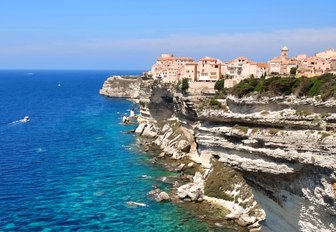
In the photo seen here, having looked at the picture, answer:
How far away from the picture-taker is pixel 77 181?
151ft

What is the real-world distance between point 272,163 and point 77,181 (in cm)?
2704

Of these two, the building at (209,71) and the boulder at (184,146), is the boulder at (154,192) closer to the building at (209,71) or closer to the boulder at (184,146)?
the boulder at (184,146)

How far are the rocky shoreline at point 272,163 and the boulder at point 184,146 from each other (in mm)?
14164

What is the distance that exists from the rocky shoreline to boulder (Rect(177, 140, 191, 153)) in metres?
14.2

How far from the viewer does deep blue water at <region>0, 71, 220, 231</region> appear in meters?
35.1

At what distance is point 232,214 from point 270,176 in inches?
429

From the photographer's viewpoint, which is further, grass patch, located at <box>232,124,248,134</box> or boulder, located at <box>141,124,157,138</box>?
boulder, located at <box>141,124,157,138</box>

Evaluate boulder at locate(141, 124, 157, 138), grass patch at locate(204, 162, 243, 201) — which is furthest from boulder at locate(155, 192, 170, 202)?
boulder at locate(141, 124, 157, 138)

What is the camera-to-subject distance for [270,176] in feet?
83.7

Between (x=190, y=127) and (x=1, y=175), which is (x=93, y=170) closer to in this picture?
(x=1, y=175)

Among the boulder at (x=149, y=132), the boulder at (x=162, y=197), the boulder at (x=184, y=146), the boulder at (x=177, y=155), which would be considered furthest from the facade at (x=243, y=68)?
the boulder at (x=162, y=197)

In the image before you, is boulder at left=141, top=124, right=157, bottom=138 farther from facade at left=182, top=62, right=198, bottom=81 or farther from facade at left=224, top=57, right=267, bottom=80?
facade at left=224, top=57, right=267, bottom=80

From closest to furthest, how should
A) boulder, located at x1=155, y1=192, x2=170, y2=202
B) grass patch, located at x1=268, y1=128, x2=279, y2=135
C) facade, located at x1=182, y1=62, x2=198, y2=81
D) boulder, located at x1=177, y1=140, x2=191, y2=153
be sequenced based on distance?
grass patch, located at x1=268, y1=128, x2=279, y2=135, boulder, located at x1=155, y1=192, x2=170, y2=202, boulder, located at x1=177, y1=140, x2=191, y2=153, facade, located at x1=182, y1=62, x2=198, y2=81

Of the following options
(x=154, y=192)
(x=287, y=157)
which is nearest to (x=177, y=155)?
(x=154, y=192)
